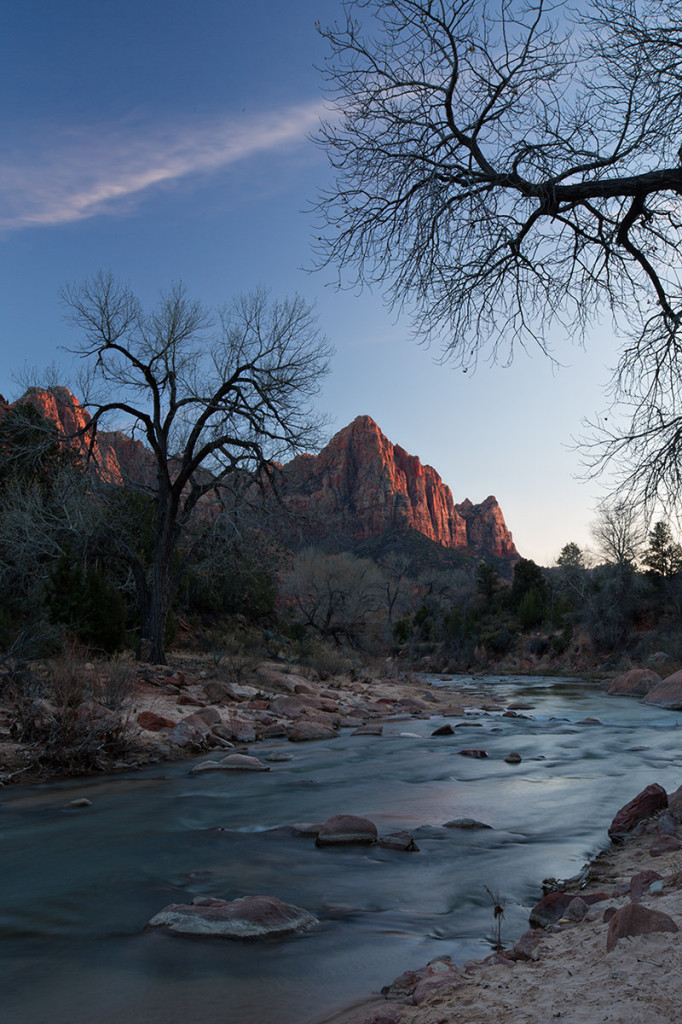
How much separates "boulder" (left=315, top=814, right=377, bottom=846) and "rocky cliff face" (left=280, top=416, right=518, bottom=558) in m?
60.4

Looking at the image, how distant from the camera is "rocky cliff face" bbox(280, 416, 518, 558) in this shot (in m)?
96.8

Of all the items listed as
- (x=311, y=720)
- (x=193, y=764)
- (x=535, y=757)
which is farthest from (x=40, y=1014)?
(x=311, y=720)

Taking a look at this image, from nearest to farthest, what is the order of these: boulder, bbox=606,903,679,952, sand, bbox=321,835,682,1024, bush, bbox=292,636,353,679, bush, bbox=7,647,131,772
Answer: sand, bbox=321,835,682,1024
boulder, bbox=606,903,679,952
bush, bbox=7,647,131,772
bush, bbox=292,636,353,679

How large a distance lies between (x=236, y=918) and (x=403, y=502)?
106369 millimetres

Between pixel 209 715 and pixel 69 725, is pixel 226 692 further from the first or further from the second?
pixel 69 725

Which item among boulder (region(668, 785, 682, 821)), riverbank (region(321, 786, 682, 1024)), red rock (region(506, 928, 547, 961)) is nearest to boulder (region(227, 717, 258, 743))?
boulder (region(668, 785, 682, 821))

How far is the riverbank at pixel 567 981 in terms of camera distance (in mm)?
1856

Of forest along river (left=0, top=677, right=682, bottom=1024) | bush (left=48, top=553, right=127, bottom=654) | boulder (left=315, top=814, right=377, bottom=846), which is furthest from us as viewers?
bush (left=48, top=553, right=127, bottom=654)

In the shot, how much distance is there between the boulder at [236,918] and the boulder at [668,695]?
1359cm

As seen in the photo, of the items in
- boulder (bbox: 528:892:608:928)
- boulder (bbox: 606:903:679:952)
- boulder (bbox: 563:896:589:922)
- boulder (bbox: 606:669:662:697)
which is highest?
boulder (bbox: 606:903:679:952)

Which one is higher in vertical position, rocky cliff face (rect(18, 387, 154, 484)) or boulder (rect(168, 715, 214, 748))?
rocky cliff face (rect(18, 387, 154, 484))

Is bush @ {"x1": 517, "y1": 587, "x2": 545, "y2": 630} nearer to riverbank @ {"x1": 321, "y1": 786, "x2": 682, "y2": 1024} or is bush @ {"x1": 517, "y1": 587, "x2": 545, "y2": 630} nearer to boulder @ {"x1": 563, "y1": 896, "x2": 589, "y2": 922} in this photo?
boulder @ {"x1": 563, "y1": 896, "x2": 589, "y2": 922}

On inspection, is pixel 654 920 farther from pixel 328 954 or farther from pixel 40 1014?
pixel 40 1014

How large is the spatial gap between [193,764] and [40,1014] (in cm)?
552
